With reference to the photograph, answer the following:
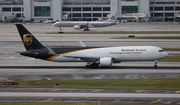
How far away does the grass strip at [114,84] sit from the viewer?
49000 millimetres

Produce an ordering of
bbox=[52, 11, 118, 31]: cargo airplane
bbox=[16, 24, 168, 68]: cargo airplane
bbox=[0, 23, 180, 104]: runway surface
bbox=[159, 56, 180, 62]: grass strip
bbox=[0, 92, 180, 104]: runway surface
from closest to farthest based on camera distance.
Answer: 1. bbox=[0, 92, 180, 104]: runway surface
2. bbox=[0, 23, 180, 104]: runway surface
3. bbox=[16, 24, 168, 68]: cargo airplane
4. bbox=[159, 56, 180, 62]: grass strip
5. bbox=[52, 11, 118, 31]: cargo airplane

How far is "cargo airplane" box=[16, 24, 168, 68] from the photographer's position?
6569 centimetres


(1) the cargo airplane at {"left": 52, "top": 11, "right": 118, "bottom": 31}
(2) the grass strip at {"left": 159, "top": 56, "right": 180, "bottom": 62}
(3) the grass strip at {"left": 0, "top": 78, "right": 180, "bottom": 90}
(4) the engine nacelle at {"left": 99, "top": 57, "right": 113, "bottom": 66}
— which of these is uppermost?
(1) the cargo airplane at {"left": 52, "top": 11, "right": 118, "bottom": 31}

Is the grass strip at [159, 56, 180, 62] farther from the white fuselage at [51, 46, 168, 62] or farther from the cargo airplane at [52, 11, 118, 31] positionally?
the cargo airplane at [52, 11, 118, 31]

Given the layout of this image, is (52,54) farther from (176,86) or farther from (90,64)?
(176,86)

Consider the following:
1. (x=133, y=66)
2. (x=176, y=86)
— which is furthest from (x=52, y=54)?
(x=176, y=86)

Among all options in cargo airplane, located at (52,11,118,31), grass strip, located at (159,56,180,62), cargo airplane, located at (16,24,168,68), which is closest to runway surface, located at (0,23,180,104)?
cargo airplane, located at (16,24,168,68)

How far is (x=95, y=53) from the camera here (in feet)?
218

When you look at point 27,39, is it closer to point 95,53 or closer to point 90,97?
point 95,53

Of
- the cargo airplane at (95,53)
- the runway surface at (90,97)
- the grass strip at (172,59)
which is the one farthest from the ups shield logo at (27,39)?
the runway surface at (90,97)

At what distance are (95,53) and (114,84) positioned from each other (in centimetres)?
1578

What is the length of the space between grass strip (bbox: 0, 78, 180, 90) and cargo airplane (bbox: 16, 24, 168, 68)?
417 inches

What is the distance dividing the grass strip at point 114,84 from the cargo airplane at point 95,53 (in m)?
10.6

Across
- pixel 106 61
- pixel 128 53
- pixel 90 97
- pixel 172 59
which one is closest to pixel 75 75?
pixel 106 61
